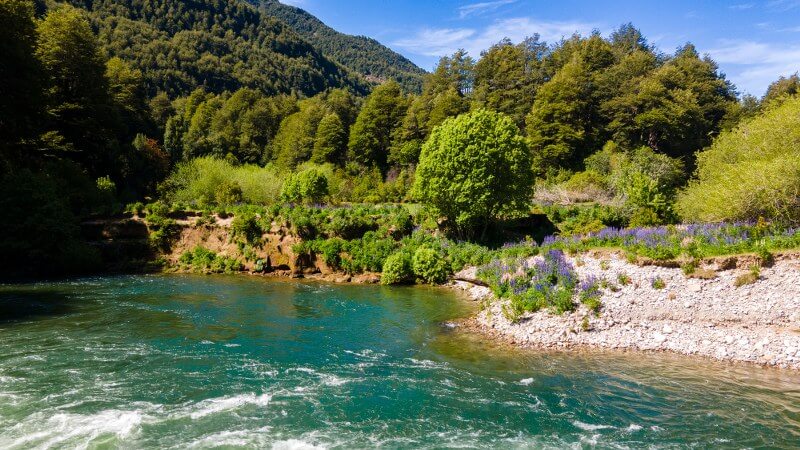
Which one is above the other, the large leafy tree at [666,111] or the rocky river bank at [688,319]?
the large leafy tree at [666,111]

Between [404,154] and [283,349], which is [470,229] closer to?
[283,349]

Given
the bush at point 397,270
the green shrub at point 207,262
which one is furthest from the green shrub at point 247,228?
the bush at point 397,270

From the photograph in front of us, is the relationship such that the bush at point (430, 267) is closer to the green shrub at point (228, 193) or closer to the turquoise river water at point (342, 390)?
the turquoise river water at point (342, 390)

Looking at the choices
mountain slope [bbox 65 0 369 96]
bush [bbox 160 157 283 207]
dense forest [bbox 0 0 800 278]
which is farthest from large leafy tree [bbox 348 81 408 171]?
mountain slope [bbox 65 0 369 96]

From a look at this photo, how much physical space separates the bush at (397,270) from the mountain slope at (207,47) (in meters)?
88.6

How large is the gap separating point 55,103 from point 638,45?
88854 millimetres

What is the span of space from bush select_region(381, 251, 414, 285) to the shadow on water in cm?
1482

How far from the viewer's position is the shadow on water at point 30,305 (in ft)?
55.2

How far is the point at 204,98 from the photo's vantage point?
87688 millimetres

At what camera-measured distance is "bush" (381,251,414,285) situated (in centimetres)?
2588

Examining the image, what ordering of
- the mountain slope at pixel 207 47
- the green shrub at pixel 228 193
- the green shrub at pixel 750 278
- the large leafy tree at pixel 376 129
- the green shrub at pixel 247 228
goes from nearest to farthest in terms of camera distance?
1. the green shrub at pixel 750 278
2. the green shrub at pixel 247 228
3. the green shrub at pixel 228 193
4. the large leafy tree at pixel 376 129
5. the mountain slope at pixel 207 47

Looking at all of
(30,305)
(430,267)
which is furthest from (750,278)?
(30,305)

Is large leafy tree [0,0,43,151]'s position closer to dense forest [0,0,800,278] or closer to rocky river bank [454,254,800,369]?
dense forest [0,0,800,278]

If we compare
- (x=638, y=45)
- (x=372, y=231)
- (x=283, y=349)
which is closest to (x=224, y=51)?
(x=638, y=45)
